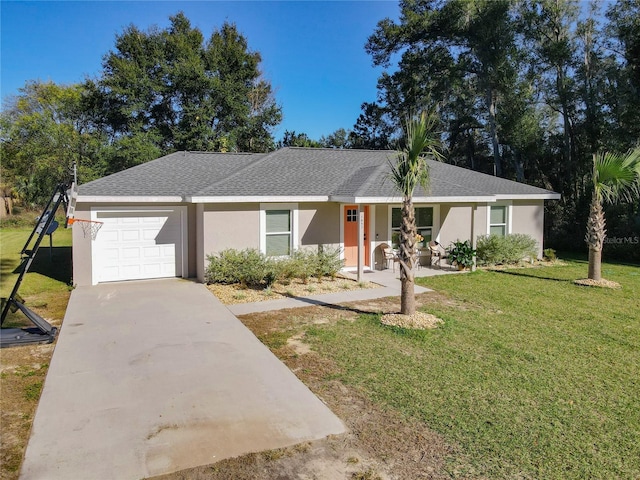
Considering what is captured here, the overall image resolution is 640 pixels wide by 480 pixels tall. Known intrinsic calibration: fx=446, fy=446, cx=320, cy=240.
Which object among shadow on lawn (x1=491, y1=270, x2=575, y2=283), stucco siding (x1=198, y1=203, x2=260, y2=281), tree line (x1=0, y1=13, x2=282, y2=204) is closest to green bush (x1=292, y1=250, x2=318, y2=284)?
stucco siding (x1=198, y1=203, x2=260, y2=281)

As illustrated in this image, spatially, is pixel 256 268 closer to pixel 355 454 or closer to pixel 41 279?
pixel 41 279

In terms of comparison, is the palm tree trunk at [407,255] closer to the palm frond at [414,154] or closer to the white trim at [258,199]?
the palm frond at [414,154]

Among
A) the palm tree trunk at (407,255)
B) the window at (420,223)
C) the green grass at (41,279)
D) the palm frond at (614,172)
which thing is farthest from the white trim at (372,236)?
the green grass at (41,279)

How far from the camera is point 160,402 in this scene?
5.36 m

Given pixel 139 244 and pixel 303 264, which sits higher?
pixel 139 244

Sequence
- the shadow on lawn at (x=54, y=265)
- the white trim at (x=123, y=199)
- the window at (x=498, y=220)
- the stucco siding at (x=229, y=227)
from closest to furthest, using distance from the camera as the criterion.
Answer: the white trim at (x=123, y=199)
the stucco siding at (x=229, y=227)
the shadow on lawn at (x=54, y=265)
the window at (x=498, y=220)

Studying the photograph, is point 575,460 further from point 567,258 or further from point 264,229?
point 567,258

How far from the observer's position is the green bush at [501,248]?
51.4 feet

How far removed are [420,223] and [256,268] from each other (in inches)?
249

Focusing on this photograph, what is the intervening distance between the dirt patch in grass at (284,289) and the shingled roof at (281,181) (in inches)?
94.1

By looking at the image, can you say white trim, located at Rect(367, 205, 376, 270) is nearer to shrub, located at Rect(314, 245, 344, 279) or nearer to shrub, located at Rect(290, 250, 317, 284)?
shrub, located at Rect(314, 245, 344, 279)

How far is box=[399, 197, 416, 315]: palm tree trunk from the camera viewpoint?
871cm

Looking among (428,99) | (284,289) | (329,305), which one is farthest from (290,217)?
(428,99)

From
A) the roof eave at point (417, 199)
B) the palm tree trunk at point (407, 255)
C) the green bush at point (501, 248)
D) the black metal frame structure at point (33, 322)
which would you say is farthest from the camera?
the green bush at point (501, 248)
